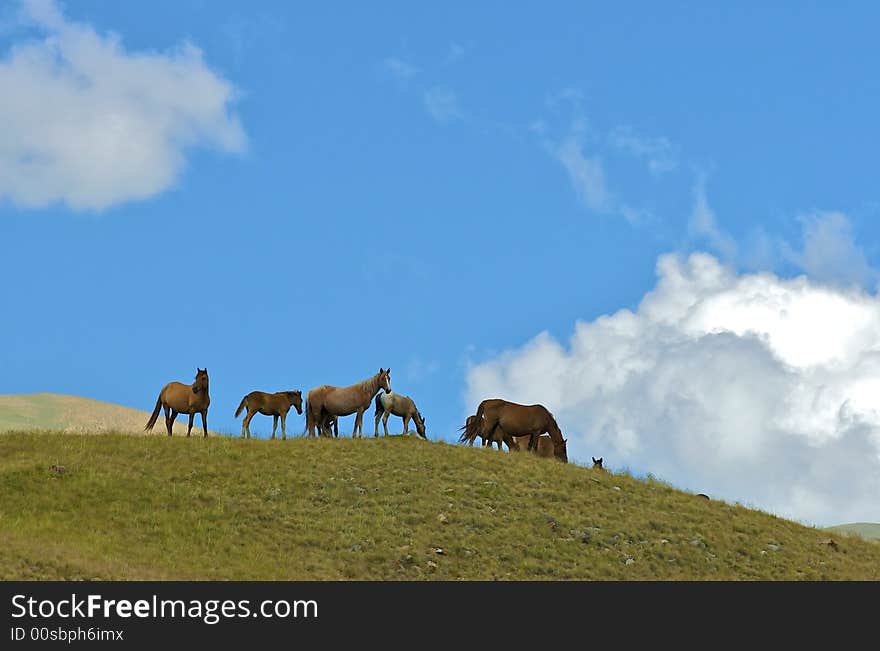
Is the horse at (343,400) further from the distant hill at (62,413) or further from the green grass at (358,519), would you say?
the distant hill at (62,413)

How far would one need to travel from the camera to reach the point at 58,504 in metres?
31.6

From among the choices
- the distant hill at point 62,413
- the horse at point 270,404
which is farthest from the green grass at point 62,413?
the horse at point 270,404

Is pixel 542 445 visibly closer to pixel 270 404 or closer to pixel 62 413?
pixel 270 404

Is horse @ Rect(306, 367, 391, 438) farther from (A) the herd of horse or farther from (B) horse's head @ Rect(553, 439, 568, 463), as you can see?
(B) horse's head @ Rect(553, 439, 568, 463)

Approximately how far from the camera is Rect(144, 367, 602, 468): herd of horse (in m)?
40.4

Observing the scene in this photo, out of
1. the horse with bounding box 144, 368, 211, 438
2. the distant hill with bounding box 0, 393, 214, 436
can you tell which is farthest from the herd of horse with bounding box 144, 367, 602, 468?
the distant hill with bounding box 0, 393, 214, 436

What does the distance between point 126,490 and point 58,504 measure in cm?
208

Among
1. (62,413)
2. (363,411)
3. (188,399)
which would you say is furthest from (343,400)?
(62,413)

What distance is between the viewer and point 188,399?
40.2 meters

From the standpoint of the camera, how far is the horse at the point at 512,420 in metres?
42.0

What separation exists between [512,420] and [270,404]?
9442 mm

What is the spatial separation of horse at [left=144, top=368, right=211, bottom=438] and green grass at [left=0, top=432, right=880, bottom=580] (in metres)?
1.75
